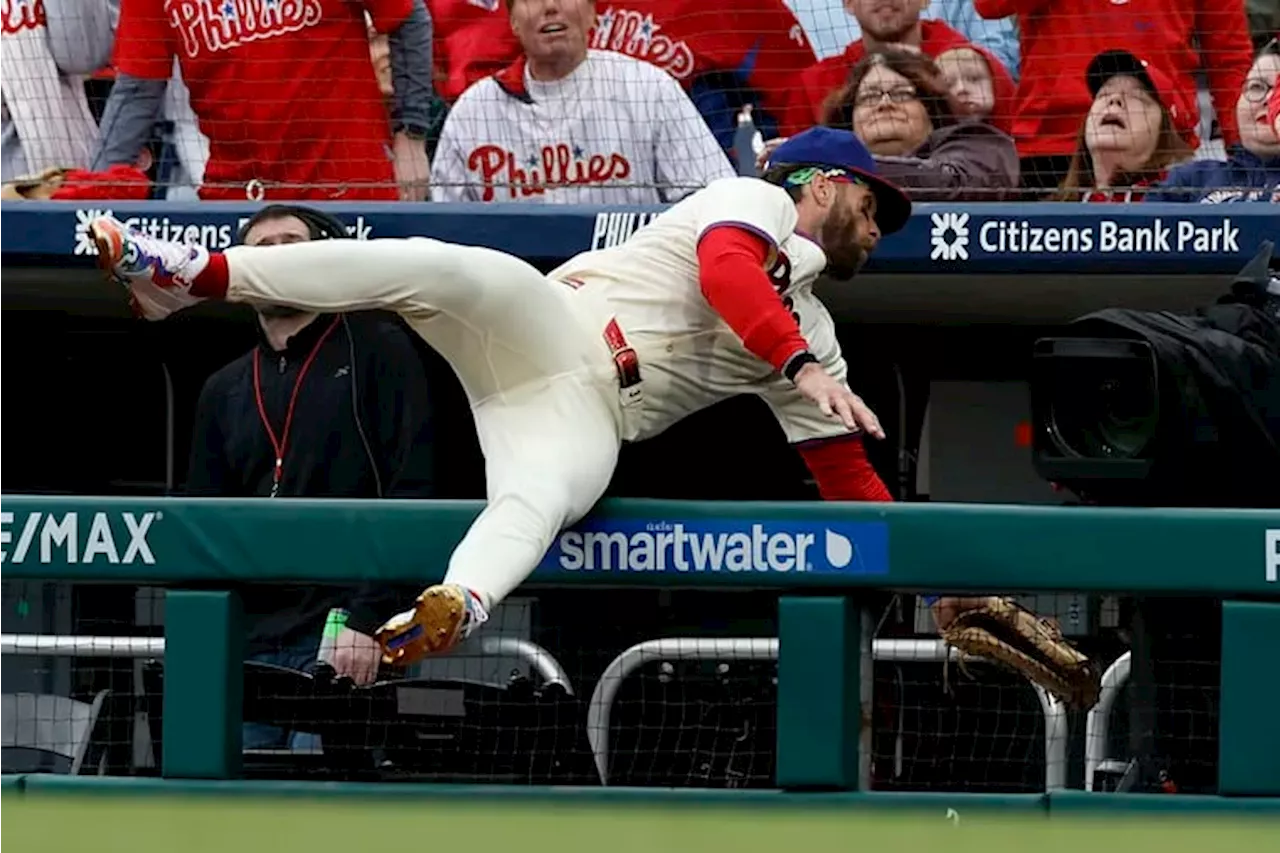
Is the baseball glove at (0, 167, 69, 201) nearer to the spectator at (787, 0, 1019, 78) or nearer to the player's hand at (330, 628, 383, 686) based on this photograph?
the spectator at (787, 0, 1019, 78)

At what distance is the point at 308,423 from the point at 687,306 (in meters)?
1.01

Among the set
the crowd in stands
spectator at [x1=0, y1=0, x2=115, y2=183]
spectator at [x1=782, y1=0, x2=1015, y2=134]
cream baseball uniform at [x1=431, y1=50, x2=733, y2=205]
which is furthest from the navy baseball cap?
spectator at [x1=0, y1=0, x2=115, y2=183]

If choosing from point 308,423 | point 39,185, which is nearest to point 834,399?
point 308,423

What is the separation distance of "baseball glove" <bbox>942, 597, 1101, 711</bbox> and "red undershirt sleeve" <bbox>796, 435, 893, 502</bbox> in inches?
22.1

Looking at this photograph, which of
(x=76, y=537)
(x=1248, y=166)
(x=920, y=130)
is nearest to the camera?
(x=76, y=537)

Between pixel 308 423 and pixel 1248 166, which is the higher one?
pixel 1248 166

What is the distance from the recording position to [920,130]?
727cm

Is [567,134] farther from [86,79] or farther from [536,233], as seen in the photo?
[86,79]

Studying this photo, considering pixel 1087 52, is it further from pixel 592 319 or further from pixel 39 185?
pixel 39 185

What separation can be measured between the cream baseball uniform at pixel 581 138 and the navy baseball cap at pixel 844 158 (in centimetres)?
149

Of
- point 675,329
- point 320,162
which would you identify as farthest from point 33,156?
point 675,329

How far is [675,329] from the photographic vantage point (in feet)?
17.9

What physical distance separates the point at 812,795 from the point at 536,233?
2.61 metres

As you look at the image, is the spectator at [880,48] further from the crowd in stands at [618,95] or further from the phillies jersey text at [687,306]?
the phillies jersey text at [687,306]
